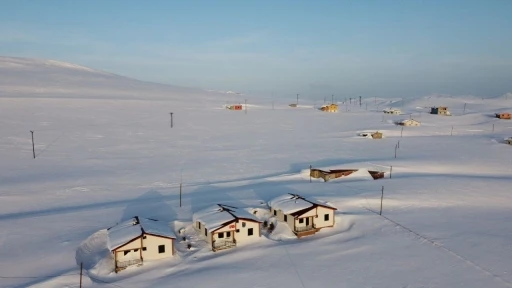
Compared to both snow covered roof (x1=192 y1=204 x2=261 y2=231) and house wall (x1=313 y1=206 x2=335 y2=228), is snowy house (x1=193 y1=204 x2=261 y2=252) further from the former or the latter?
house wall (x1=313 y1=206 x2=335 y2=228)

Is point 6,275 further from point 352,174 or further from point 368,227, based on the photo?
point 352,174

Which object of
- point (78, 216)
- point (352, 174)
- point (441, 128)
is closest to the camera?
point (78, 216)

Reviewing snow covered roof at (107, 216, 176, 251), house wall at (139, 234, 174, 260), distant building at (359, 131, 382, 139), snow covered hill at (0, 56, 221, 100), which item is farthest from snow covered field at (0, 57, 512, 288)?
snow covered hill at (0, 56, 221, 100)

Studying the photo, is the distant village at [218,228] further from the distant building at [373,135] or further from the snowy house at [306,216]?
the distant building at [373,135]

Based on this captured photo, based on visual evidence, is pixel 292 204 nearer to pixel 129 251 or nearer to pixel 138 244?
pixel 138 244

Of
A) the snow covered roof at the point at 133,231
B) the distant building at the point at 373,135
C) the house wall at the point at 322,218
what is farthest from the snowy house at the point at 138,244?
the distant building at the point at 373,135

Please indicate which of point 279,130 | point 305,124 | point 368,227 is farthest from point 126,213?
point 305,124
